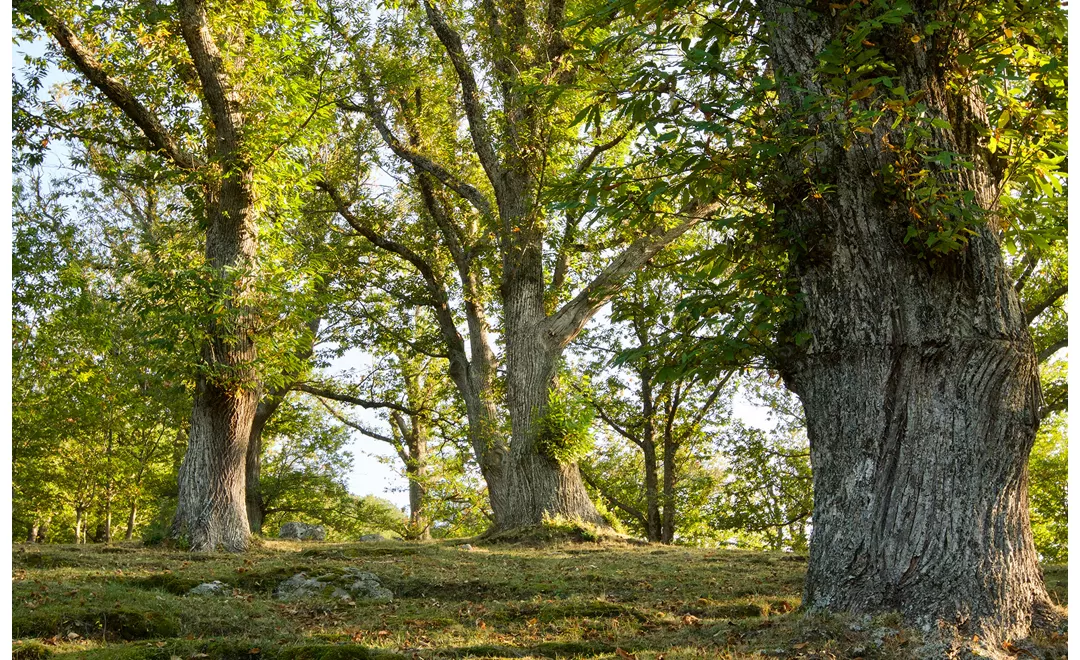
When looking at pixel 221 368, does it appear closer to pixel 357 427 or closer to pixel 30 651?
pixel 30 651

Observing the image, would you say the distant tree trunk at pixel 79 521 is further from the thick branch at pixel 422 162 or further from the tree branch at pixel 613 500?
the thick branch at pixel 422 162

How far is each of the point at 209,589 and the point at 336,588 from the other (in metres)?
1.17

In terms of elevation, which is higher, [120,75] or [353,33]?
[353,33]

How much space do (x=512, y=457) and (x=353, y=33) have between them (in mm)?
8420

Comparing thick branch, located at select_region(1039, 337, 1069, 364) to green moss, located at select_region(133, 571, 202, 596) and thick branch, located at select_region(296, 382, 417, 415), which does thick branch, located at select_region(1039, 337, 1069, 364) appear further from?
green moss, located at select_region(133, 571, 202, 596)

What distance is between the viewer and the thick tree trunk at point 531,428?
1358 cm

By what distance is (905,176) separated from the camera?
5324 millimetres

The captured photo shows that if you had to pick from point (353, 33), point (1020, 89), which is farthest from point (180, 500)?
point (1020, 89)

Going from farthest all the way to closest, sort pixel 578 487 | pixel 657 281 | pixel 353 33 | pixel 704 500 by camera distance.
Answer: pixel 704 500, pixel 657 281, pixel 353 33, pixel 578 487

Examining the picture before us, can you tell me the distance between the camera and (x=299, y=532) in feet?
72.5

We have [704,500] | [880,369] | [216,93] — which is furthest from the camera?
[704,500]

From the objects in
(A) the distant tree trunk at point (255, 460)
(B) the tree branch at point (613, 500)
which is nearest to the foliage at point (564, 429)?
(A) the distant tree trunk at point (255, 460)

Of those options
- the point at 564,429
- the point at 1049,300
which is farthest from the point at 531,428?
the point at 1049,300

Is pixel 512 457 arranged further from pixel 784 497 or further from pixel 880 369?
pixel 784 497
